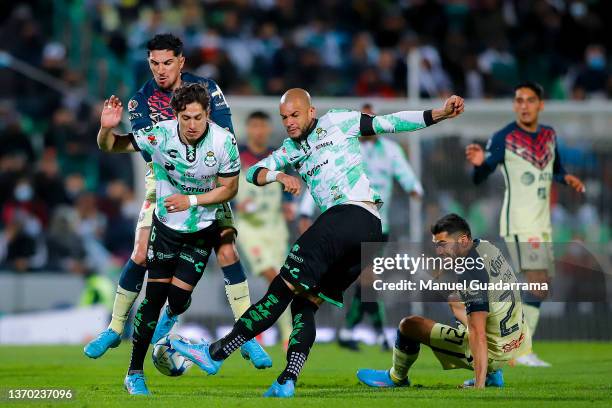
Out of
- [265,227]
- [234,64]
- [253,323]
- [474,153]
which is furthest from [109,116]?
[234,64]

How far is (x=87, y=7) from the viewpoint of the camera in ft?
67.5

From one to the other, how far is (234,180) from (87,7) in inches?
508

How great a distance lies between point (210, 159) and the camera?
332 inches

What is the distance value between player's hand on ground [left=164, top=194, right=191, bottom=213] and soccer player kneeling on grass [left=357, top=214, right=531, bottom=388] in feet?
6.03

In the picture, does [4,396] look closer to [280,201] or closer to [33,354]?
[33,354]

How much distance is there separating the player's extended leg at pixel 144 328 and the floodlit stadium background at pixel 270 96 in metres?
6.70

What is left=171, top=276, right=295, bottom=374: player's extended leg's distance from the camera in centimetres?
823

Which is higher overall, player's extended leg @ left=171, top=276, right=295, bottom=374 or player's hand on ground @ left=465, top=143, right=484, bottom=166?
player's hand on ground @ left=465, top=143, right=484, bottom=166

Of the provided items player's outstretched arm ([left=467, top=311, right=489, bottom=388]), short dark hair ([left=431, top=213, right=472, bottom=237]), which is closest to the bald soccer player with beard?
short dark hair ([left=431, top=213, right=472, bottom=237])

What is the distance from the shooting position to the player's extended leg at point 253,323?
27.0 ft

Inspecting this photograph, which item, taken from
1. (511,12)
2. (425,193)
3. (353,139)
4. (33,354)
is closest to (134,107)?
(353,139)

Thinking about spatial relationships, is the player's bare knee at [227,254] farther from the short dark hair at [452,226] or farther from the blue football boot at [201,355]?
the short dark hair at [452,226]

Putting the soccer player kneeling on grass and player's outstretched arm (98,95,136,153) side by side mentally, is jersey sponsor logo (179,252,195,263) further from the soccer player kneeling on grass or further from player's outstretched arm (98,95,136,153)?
the soccer player kneeling on grass

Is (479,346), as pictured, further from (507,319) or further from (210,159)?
(210,159)
